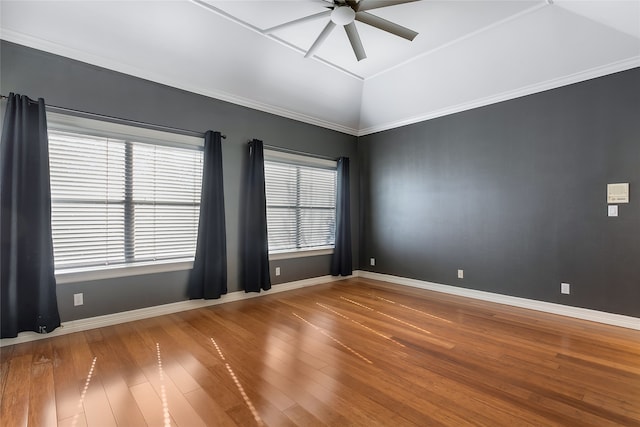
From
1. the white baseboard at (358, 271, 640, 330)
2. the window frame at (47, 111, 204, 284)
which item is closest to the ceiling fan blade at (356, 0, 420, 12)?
the window frame at (47, 111, 204, 284)

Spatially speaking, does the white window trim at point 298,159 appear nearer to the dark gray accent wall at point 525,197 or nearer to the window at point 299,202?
the window at point 299,202

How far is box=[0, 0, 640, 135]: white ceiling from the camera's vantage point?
3008mm

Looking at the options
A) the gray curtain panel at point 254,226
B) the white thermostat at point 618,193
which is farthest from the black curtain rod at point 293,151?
the white thermostat at point 618,193

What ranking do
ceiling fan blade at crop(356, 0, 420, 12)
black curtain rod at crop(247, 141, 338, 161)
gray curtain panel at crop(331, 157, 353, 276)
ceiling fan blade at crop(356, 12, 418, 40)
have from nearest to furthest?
1. ceiling fan blade at crop(356, 0, 420, 12)
2. ceiling fan blade at crop(356, 12, 418, 40)
3. black curtain rod at crop(247, 141, 338, 161)
4. gray curtain panel at crop(331, 157, 353, 276)

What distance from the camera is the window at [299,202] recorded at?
16.3ft

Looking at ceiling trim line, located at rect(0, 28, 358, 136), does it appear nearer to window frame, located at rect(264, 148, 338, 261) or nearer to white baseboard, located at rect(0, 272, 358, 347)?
window frame, located at rect(264, 148, 338, 261)

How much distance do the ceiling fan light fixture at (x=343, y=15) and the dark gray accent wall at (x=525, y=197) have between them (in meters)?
2.79

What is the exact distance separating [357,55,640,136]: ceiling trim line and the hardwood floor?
280cm

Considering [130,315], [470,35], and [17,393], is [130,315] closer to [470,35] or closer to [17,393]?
[17,393]

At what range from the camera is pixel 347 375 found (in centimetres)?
237

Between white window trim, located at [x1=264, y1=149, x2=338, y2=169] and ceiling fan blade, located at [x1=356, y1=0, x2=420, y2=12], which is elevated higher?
ceiling fan blade, located at [x1=356, y1=0, x2=420, y2=12]

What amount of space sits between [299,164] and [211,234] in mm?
1964

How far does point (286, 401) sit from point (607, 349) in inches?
113

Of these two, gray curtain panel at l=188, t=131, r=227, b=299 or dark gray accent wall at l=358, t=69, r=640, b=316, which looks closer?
dark gray accent wall at l=358, t=69, r=640, b=316
